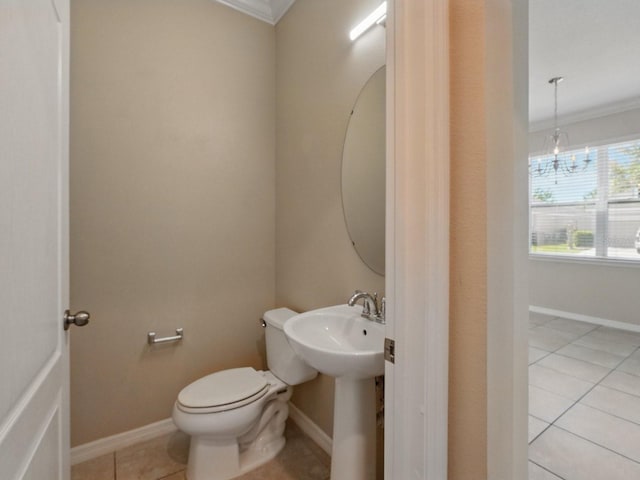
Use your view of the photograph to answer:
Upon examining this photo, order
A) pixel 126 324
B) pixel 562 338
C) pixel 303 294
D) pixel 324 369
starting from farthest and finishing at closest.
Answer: pixel 562 338 < pixel 303 294 < pixel 126 324 < pixel 324 369

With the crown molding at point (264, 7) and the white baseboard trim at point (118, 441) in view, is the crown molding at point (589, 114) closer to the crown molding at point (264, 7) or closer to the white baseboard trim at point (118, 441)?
the crown molding at point (264, 7)

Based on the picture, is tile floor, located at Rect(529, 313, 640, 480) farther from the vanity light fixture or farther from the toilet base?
the vanity light fixture

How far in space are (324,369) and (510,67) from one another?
986mm

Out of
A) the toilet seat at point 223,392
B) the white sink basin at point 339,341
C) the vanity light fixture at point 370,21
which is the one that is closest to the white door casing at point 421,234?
the white sink basin at point 339,341

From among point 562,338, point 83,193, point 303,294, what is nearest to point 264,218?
point 303,294

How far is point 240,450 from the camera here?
61.7 inches

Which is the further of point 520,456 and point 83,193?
point 83,193

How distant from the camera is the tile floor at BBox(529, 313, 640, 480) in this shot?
1538 mm

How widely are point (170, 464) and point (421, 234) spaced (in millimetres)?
1786

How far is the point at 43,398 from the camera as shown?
0.68 m

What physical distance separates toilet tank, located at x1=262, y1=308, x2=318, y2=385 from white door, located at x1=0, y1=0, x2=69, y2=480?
36.6 inches

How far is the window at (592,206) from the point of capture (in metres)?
3.43

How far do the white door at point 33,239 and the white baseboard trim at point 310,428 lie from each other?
3.80ft

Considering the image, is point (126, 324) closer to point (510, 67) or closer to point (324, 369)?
point (324, 369)
